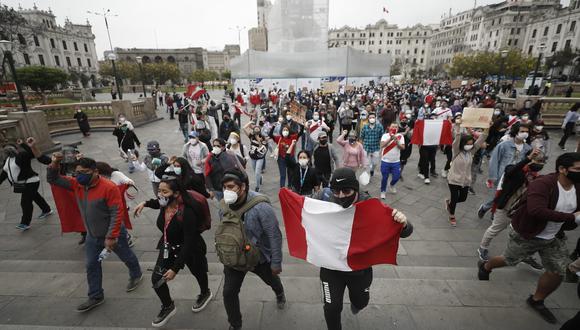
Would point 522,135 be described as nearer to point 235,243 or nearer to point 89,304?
point 235,243

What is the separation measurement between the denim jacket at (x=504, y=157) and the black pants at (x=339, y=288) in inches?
157

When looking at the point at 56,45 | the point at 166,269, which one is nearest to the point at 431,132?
the point at 166,269

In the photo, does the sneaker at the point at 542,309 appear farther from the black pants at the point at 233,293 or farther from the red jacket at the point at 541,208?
the black pants at the point at 233,293

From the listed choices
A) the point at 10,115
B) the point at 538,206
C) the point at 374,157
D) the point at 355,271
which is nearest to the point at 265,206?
the point at 355,271

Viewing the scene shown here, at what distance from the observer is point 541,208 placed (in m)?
2.63

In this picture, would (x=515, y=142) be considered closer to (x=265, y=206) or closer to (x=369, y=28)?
(x=265, y=206)

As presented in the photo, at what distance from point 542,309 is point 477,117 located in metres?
5.82

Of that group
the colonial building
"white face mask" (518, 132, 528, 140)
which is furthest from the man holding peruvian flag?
the colonial building

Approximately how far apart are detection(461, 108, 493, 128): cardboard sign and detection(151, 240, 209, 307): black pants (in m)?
7.57

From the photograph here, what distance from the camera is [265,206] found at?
8.32ft

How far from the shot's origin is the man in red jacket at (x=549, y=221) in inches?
103

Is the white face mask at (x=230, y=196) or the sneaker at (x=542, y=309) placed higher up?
the white face mask at (x=230, y=196)

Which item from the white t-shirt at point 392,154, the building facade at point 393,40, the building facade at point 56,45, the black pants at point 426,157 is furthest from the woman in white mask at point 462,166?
the building facade at point 393,40

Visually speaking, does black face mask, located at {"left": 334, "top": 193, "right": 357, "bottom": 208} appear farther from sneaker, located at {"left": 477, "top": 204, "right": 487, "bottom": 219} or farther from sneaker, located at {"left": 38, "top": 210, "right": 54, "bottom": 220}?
sneaker, located at {"left": 38, "top": 210, "right": 54, "bottom": 220}
